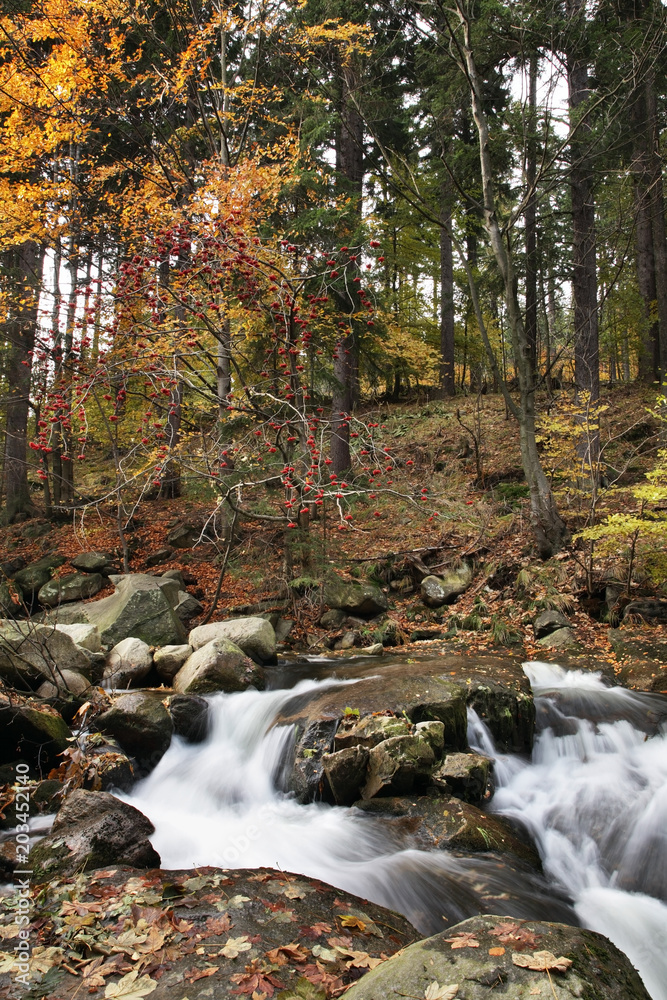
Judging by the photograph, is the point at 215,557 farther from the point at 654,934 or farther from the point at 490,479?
the point at 654,934

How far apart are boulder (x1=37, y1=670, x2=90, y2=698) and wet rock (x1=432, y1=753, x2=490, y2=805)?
13.1 feet

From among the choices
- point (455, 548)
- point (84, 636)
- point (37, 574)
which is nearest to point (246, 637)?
point (84, 636)

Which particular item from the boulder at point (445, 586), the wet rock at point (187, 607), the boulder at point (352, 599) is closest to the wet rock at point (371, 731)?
the boulder at point (352, 599)

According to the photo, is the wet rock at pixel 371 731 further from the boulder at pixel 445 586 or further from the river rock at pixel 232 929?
the boulder at pixel 445 586

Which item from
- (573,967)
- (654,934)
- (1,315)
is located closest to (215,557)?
(1,315)

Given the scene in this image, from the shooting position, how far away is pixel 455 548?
10.8 m

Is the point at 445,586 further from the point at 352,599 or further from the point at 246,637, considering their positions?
the point at 246,637

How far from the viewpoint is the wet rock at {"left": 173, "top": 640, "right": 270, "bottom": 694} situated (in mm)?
7008

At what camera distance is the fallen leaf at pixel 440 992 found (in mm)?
2176

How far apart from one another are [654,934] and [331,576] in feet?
21.7

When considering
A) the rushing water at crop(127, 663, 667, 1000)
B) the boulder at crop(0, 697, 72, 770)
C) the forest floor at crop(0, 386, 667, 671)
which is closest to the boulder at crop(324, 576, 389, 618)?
the forest floor at crop(0, 386, 667, 671)

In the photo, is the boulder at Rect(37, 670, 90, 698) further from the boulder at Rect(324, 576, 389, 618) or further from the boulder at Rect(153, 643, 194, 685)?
the boulder at Rect(324, 576, 389, 618)

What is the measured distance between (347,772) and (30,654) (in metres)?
3.86

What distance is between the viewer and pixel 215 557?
11.8 metres
